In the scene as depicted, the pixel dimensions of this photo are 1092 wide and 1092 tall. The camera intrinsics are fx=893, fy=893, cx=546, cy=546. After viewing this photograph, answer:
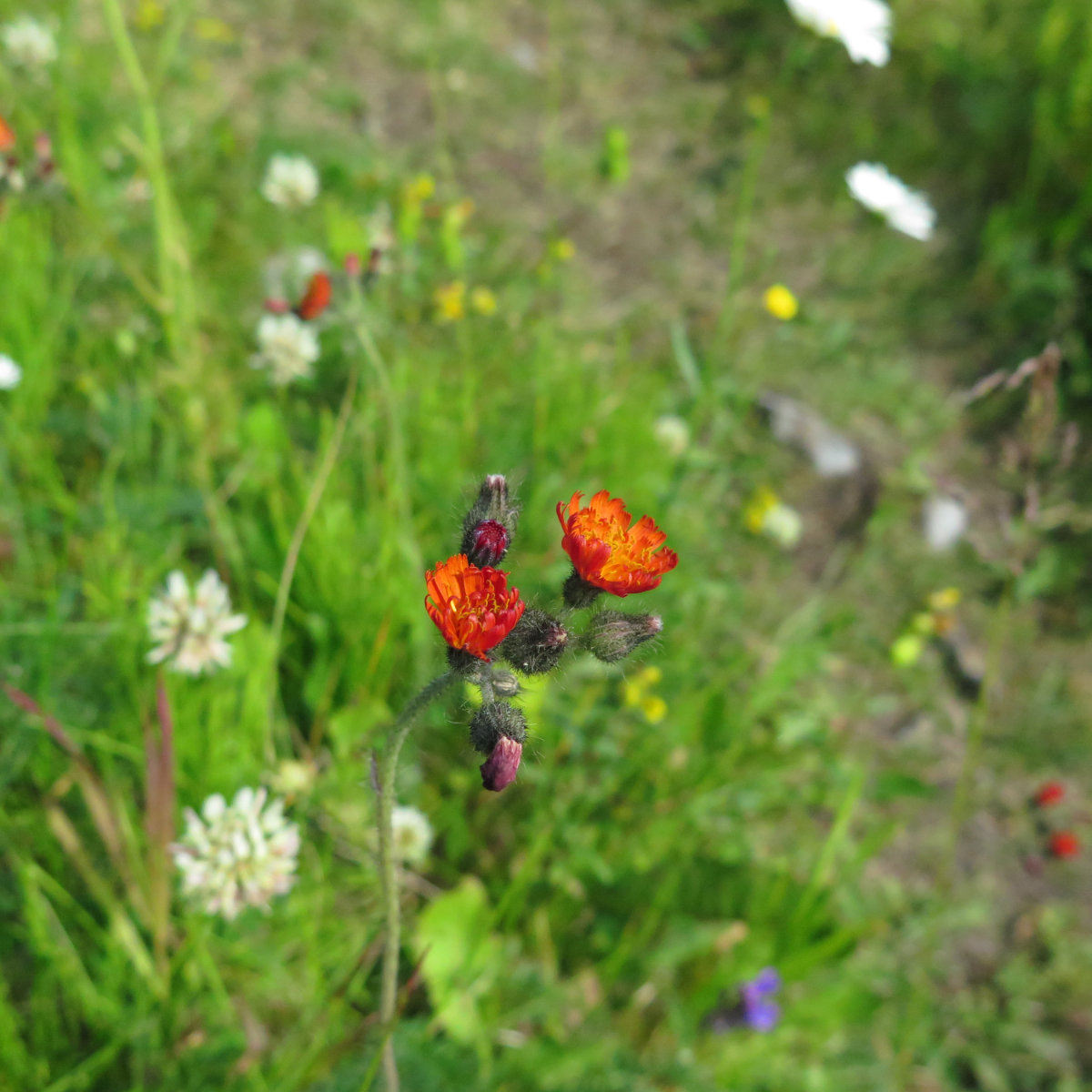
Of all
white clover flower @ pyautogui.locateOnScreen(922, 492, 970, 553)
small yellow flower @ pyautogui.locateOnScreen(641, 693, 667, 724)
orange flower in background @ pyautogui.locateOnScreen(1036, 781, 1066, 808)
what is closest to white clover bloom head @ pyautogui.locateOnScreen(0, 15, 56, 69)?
small yellow flower @ pyautogui.locateOnScreen(641, 693, 667, 724)

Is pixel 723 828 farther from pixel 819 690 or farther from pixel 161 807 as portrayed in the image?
pixel 161 807

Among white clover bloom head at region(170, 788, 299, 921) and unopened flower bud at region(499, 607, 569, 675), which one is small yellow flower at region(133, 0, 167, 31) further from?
unopened flower bud at region(499, 607, 569, 675)

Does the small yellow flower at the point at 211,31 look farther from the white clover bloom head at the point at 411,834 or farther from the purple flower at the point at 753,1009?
the purple flower at the point at 753,1009

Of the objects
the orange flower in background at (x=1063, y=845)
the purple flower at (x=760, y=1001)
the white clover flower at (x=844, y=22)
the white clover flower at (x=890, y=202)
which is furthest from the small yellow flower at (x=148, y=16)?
the orange flower in background at (x=1063, y=845)

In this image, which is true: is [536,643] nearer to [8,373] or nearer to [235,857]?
[235,857]

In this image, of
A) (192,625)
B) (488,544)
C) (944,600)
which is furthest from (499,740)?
(944,600)

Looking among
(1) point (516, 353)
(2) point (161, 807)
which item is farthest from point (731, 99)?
(2) point (161, 807)
